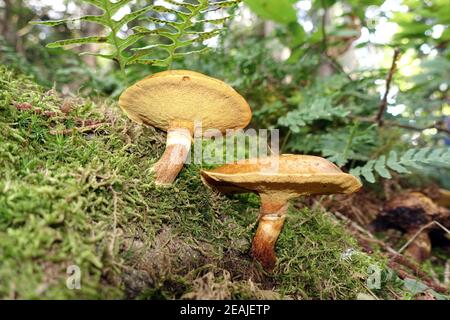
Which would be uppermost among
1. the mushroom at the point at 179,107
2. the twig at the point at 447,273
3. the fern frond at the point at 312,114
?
the fern frond at the point at 312,114

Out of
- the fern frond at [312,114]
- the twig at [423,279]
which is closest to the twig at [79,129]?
the fern frond at [312,114]

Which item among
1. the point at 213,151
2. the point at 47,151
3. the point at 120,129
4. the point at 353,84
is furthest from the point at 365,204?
the point at 47,151

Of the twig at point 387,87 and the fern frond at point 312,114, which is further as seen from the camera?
the twig at point 387,87

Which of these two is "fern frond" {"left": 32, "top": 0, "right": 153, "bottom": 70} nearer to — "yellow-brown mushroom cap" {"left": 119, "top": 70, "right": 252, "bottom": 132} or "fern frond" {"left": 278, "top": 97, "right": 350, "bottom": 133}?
"yellow-brown mushroom cap" {"left": 119, "top": 70, "right": 252, "bottom": 132}

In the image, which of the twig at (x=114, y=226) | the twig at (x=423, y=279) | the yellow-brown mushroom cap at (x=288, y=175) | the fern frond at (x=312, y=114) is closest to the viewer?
the twig at (x=114, y=226)

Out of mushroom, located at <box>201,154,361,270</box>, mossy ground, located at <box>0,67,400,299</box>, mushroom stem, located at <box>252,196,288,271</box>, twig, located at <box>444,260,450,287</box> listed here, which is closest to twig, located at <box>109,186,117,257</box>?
mossy ground, located at <box>0,67,400,299</box>

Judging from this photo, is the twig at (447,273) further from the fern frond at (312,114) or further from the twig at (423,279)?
the fern frond at (312,114)
